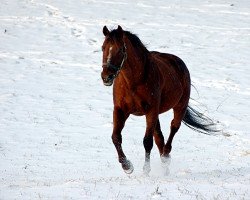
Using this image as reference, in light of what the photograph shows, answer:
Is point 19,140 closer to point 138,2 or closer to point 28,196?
point 28,196

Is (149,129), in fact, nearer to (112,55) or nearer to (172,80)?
(172,80)

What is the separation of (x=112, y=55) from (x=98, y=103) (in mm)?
8771

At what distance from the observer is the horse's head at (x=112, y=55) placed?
6.01 metres

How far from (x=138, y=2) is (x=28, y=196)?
1070 inches

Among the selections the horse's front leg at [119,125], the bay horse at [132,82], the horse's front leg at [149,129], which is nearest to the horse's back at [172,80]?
the bay horse at [132,82]

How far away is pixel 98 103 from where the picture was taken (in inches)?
585

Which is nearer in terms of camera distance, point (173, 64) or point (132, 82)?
point (132, 82)

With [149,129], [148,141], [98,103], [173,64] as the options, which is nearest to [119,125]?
[149,129]

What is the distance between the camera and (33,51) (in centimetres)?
2053

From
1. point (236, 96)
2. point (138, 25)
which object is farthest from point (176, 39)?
point (236, 96)

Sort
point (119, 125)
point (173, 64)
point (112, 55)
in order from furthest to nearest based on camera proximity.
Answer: point (173, 64)
point (119, 125)
point (112, 55)

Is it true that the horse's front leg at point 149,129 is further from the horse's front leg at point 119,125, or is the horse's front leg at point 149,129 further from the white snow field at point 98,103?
the white snow field at point 98,103

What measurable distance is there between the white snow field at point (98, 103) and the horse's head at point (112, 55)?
110cm

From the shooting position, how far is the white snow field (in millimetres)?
6832
